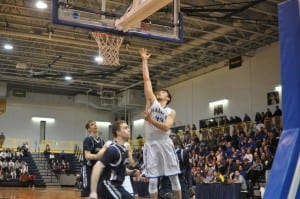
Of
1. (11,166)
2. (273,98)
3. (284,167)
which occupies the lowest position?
(11,166)

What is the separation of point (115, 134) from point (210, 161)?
16.3 metres

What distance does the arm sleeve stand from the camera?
14.7 ft

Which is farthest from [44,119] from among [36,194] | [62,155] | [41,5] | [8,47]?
[41,5]

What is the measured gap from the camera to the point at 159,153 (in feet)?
18.3

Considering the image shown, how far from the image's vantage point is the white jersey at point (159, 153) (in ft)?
18.2

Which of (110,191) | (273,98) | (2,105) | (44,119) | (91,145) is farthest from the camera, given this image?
(44,119)

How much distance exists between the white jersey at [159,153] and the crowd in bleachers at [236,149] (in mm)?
9033

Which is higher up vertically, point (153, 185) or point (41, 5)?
point (41, 5)

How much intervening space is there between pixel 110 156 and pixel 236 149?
54.7 ft

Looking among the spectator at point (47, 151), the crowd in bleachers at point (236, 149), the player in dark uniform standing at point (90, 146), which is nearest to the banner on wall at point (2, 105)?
the spectator at point (47, 151)

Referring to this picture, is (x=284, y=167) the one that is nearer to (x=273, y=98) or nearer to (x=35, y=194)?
(x=35, y=194)

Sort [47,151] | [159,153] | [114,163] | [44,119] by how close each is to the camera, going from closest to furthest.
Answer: [114,163] < [159,153] < [47,151] < [44,119]

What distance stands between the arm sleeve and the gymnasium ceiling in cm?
1085

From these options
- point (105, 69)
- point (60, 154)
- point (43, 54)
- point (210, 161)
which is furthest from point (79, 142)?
point (210, 161)
